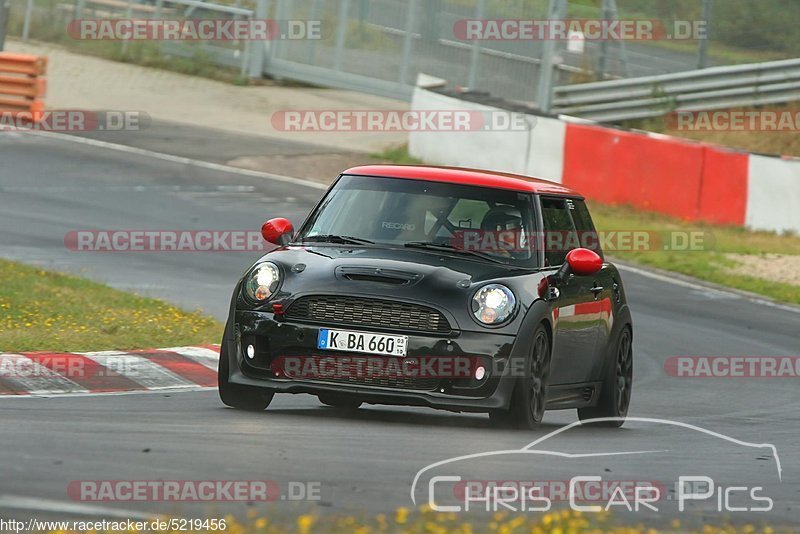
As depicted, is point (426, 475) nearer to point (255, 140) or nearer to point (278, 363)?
point (278, 363)

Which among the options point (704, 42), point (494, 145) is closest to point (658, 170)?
point (494, 145)

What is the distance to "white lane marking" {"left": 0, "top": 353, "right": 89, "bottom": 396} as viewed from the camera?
991 centimetres

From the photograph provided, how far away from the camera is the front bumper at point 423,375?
882 cm

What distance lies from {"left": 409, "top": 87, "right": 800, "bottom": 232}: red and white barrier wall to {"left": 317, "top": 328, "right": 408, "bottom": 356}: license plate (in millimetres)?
13691

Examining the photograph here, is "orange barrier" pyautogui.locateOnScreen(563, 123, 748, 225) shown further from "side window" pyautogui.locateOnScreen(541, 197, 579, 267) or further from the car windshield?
the car windshield

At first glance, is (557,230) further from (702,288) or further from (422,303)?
(702,288)

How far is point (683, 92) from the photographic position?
2752 centimetres

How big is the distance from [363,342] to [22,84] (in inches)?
773

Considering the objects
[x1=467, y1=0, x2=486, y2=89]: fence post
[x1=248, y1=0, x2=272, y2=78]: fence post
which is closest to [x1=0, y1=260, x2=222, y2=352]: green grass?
[x1=467, y1=0, x2=486, y2=89]: fence post

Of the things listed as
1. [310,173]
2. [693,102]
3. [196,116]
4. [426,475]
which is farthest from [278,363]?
[196,116]

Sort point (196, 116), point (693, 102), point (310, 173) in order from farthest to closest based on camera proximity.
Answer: point (196, 116), point (693, 102), point (310, 173)

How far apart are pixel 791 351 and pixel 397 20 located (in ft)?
59.2

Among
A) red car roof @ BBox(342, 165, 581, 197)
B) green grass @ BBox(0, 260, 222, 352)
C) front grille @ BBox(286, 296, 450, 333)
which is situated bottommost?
green grass @ BBox(0, 260, 222, 352)

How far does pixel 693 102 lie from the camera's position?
90.1 feet
